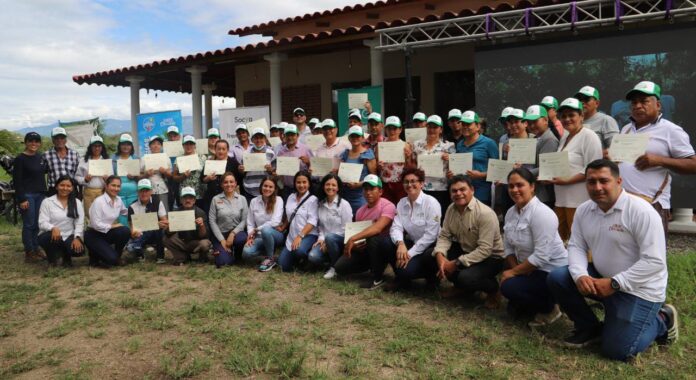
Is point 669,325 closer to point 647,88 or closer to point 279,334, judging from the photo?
point 647,88

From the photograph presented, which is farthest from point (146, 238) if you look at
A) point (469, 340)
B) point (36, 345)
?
point (469, 340)

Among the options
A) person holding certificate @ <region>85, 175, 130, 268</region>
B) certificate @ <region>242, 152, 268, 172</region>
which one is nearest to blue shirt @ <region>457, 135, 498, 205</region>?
certificate @ <region>242, 152, 268, 172</region>

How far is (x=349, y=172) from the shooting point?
6.02 meters

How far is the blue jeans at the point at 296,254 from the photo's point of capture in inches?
239

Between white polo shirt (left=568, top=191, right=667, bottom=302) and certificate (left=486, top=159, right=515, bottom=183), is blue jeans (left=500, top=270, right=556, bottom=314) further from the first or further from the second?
certificate (left=486, top=159, right=515, bottom=183)

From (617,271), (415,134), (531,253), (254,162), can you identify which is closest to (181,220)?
(254,162)

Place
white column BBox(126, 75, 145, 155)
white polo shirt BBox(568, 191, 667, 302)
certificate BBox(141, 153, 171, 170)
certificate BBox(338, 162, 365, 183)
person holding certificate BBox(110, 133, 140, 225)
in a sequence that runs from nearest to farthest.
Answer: white polo shirt BBox(568, 191, 667, 302) < certificate BBox(338, 162, 365, 183) < certificate BBox(141, 153, 171, 170) < person holding certificate BBox(110, 133, 140, 225) < white column BBox(126, 75, 145, 155)

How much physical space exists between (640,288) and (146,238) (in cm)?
588

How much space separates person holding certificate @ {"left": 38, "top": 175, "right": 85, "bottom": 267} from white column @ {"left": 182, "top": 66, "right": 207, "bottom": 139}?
253 inches

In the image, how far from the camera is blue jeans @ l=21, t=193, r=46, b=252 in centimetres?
693

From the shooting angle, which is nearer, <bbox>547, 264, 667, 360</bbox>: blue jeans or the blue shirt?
<bbox>547, 264, 667, 360</bbox>: blue jeans

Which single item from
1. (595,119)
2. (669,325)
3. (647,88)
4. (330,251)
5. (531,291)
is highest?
(647,88)

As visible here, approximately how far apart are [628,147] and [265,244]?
4048mm

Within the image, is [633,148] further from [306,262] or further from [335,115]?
[335,115]
